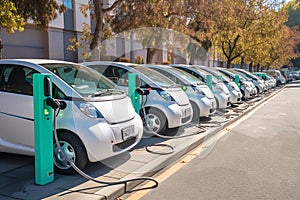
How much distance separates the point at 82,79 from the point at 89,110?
91cm

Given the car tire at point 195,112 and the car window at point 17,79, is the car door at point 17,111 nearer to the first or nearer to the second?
the car window at point 17,79

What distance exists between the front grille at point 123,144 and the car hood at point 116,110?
1.10 feet

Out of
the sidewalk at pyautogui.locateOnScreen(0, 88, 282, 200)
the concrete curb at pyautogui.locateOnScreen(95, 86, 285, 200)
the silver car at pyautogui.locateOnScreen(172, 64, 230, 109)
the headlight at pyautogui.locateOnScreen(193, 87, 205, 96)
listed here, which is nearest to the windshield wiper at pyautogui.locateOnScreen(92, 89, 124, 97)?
the sidewalk at pyautogui.locateOnScreen(0, 88, 282, 200)

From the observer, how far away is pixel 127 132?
4.98 meters

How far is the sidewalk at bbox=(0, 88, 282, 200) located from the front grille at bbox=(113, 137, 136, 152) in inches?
12.5

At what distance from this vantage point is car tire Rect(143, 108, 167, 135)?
7.05m

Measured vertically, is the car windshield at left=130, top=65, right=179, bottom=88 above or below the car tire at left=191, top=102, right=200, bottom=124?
above

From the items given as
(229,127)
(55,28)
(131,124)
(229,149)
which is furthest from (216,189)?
(55,28)

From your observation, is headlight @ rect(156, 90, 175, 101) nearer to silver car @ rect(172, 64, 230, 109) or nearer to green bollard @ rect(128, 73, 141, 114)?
green bollard @ rect(128, 73, 141, 114)

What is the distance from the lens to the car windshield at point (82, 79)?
505cm

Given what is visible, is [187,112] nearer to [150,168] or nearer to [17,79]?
[150,168]

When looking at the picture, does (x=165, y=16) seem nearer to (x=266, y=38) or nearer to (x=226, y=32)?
(x=226, y=32)

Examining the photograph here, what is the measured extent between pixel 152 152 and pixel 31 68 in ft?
8.29

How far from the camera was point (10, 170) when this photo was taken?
4824 mm
